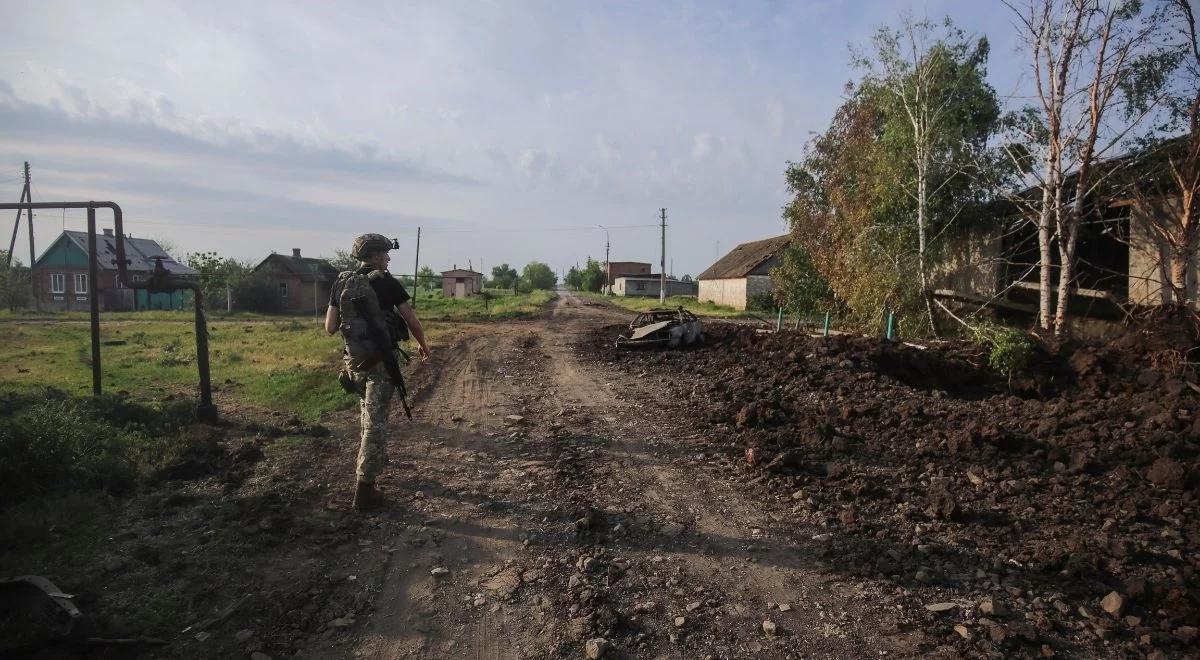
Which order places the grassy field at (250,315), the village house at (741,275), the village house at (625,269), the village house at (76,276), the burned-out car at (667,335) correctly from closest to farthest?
the burned-out car at (667,335), the grassy field at (250,315), the village house at (741,275), the village house at (76,276), the village house at (625,269)

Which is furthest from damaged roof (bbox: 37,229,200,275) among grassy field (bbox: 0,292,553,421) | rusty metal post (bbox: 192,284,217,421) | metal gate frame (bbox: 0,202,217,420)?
rusty metal post (bbox: 192,284,217,421)

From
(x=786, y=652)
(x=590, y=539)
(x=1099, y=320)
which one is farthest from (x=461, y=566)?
(x=1099, y=320)

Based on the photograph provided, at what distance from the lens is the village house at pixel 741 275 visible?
34750 mm

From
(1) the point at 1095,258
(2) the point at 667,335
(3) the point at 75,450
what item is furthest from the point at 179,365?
(1) the point at 1095,258

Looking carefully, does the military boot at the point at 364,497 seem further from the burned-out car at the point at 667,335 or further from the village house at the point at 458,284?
the village house at the point at 458,284

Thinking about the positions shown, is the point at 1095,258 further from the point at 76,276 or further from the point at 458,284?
the point at 458,284

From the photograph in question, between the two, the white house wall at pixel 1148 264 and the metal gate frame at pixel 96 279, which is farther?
the white house wall at pixel 1148 264

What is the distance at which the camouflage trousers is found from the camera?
4.53 meters

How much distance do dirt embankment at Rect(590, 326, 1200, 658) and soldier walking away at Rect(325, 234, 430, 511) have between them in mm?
2820

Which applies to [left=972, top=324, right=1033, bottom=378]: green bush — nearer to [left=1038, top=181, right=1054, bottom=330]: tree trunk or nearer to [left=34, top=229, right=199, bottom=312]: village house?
[left=1038, top=181, right=1054, bottom=330]: tree trunk

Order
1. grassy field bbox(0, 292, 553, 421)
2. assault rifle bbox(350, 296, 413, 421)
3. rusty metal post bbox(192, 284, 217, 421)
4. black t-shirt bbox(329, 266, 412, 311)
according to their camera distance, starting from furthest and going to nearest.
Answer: grassy field bbox(0, 292, 553, 421) < rusty metal post bbox(192, 284, 217, 421) < black t-shirt bbox(329, 266, 412, 311) < assault rifle bbox(350, 296, 413, 421)

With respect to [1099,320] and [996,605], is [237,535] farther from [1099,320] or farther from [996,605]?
[1099,320]

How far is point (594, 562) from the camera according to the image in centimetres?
369

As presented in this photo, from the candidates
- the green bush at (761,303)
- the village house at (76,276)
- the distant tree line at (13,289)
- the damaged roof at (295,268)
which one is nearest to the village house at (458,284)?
the damaged roof at (295,268)
